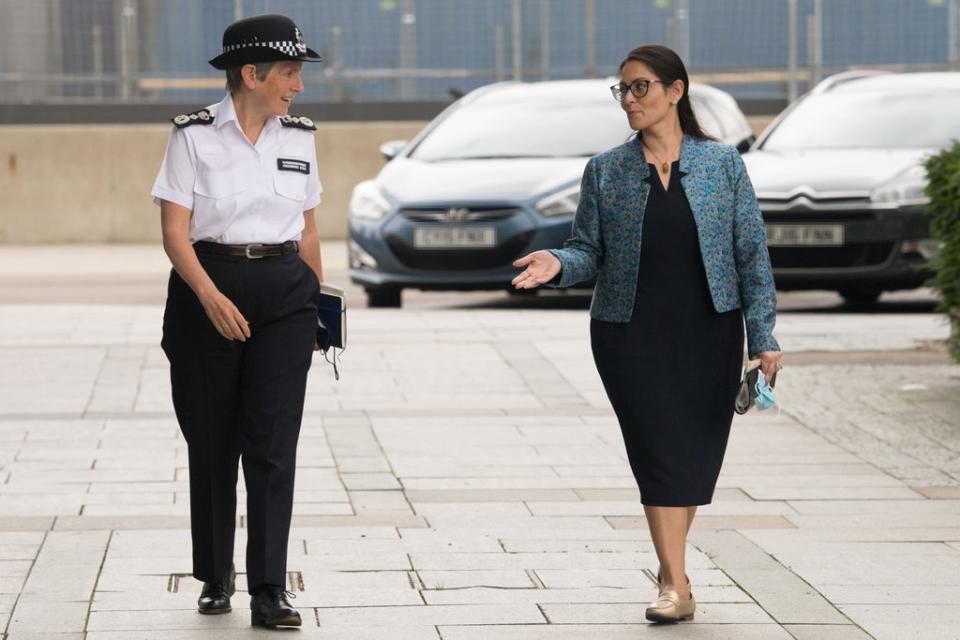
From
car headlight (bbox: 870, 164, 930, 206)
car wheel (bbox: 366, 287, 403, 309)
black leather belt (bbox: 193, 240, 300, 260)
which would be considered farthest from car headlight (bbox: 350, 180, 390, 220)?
black leather belt (bbox: 193, 240, 300, 260)

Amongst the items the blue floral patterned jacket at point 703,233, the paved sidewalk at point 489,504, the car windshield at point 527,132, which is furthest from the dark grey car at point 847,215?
the blue floral patterned jacket at point 703,233

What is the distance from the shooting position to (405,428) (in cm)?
888

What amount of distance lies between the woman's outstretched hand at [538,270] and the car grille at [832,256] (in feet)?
26.0

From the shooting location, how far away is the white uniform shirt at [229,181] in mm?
5309

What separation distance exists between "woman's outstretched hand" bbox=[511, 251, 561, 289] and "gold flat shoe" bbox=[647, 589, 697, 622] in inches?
33.9

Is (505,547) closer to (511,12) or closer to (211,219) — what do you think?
(211,219)

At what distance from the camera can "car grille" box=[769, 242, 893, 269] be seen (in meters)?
13.1

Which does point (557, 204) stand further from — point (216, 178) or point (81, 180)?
point (81, 180)

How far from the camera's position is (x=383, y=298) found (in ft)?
46.3

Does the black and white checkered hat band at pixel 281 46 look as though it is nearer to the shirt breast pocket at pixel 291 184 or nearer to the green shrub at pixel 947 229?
the shirt breast pocket at pixel 291 184

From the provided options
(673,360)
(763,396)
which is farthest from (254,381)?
(763,396)

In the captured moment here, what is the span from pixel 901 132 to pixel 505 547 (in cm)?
873

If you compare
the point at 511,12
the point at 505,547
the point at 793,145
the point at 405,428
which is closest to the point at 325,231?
Result: the point at 511,12

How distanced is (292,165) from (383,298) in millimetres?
8708
